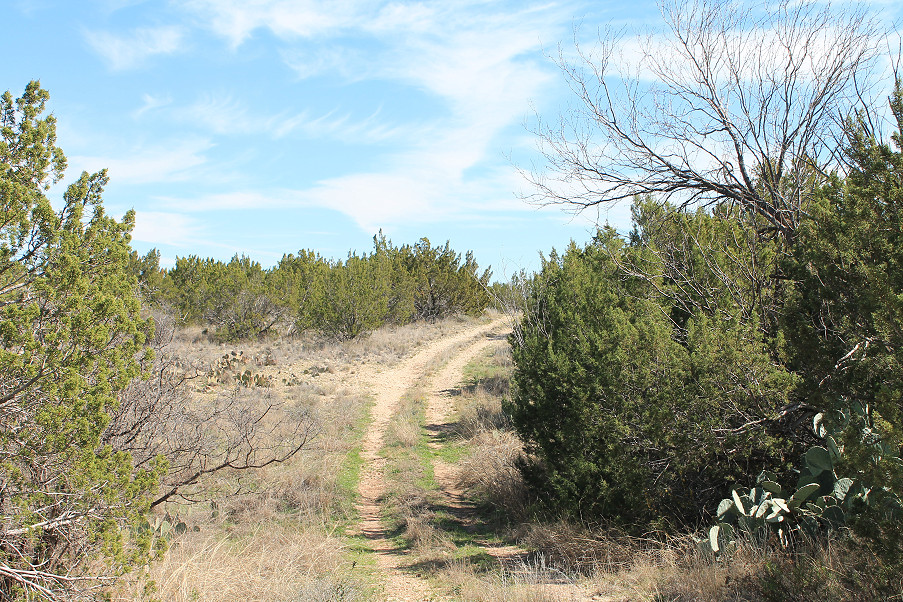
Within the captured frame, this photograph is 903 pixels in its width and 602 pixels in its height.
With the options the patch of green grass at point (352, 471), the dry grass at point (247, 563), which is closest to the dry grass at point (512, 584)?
the dry grass at point (247, 563)

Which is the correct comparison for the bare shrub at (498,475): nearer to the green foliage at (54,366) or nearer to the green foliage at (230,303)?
the green foliage at (54,366)

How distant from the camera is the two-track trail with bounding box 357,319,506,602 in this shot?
20.2 feet

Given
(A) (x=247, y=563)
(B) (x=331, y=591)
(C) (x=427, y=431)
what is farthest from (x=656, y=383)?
(C) (x=427, y=431)

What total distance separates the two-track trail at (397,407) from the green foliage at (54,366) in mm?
3050

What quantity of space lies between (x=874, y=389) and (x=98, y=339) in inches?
205

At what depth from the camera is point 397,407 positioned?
596 inches

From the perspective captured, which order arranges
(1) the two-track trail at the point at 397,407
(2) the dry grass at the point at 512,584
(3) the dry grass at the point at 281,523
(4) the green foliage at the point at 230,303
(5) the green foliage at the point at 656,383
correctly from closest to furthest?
(3) the dry grass at the point at 281,523, (2) the dry grass at the point at 512,584, (5) the green foliage at the point at 656,383, (1) the two-track trail at the point at 397,407, (4) the green foliage at the point at 230,303

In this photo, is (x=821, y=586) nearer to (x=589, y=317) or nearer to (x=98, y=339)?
(x=589, y=317)

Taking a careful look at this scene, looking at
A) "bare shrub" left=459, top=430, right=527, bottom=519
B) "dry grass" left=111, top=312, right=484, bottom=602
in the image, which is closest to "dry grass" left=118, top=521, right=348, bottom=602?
"dry grass" left=111, top=312, right=484, bottom=602

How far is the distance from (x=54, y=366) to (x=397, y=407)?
477 inches

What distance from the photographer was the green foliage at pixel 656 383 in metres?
5.10

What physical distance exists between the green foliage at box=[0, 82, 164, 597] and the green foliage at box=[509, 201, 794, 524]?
4149 millimetres

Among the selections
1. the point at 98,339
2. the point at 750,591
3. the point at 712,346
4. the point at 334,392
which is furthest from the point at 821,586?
the point at 334,392

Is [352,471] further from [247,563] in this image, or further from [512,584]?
[512,584]
